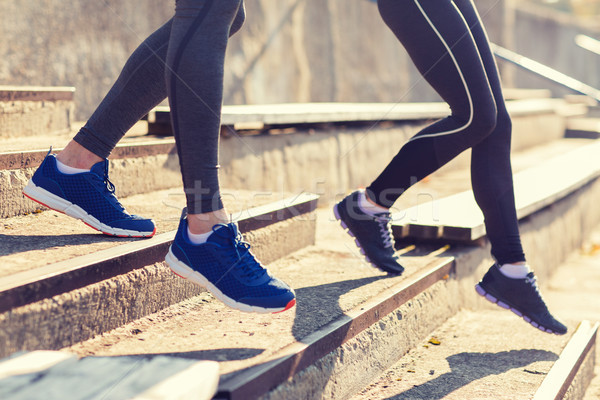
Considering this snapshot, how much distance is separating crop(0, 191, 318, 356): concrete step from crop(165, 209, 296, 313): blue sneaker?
16 centimetres

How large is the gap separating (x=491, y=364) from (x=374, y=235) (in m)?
0.53

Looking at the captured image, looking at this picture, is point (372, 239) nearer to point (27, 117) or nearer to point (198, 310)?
point (198, 310)

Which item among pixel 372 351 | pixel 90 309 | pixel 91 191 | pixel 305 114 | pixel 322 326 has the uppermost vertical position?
pixel 305 114

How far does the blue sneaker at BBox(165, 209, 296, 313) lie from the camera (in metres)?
1.52

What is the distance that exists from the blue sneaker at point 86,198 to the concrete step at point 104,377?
527 mm

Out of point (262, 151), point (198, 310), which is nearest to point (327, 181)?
point (262, 151)

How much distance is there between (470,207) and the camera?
2.98m

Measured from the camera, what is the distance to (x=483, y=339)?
7.14 ft

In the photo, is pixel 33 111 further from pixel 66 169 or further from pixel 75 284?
pixel 75 284

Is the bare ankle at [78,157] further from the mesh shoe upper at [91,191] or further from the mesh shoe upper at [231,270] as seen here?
the mesh shoe upper at [231,270]

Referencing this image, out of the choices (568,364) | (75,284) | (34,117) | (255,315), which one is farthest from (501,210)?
(34,117)

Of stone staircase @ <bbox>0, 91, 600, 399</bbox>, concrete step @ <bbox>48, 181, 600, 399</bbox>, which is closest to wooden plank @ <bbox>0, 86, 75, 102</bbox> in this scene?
stone staircase @ <bbox>0, 91, 600, 399</bbox>

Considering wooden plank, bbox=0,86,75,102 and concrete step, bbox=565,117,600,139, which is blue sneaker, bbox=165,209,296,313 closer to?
wooden plank, bbox=0,86,75,102

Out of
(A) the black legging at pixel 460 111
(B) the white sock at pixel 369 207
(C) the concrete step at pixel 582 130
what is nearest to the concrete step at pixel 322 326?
(B) the white sock at pixel 369 207
